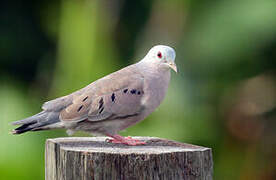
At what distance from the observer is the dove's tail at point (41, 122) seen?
5.35m

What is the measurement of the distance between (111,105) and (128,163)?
46.0 inches

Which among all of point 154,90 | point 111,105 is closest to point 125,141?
point 111,105

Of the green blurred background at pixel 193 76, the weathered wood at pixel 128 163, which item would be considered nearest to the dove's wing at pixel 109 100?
the weathered wood at pixel 128 163

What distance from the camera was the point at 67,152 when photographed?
4.66 meters

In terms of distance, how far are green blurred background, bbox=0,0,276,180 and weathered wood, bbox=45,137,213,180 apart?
4340 mm

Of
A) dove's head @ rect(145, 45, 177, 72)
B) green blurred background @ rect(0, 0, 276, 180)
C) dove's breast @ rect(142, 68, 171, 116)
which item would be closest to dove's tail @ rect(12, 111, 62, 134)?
dove's breast @ rect(142, 68, 171, 116)

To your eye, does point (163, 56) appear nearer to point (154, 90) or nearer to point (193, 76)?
point (154, 90)

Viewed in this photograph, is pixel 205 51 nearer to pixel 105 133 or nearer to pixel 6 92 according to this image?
pixel 6 92

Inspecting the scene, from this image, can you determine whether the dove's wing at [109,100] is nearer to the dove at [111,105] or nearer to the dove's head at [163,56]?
the dove at [111,105]

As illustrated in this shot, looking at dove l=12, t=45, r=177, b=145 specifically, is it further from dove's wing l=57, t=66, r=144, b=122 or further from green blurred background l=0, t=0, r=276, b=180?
green blurred background l=0, t=0, r=276, b=180

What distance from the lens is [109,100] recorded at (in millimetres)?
5617

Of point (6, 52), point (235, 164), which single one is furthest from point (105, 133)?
point (6, 52)

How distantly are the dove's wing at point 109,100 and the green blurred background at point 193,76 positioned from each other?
355 cm

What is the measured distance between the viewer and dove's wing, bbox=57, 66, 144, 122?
552cm
